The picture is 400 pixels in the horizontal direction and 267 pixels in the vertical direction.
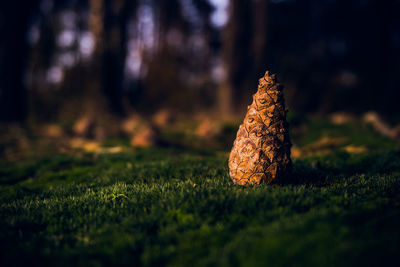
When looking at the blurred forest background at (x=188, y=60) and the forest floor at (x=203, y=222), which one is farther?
the blurred forest background at (x=188, y=60)

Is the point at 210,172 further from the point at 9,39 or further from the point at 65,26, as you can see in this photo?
the point at 65,26

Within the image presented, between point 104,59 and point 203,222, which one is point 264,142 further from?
point 104,59

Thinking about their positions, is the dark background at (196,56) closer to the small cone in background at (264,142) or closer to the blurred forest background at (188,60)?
the blurred forest background at (188,60)

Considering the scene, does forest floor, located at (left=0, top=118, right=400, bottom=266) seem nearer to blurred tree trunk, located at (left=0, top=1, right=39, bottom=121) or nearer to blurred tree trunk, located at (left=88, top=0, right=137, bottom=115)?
blurred tree trunk, located at (left=88, top=0, right=137, bottom=115)

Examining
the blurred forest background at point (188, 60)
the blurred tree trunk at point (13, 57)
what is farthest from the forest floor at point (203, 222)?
the blurred tree trunk at point (13, 57)

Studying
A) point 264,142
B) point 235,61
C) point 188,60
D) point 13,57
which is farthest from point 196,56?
point 264,142

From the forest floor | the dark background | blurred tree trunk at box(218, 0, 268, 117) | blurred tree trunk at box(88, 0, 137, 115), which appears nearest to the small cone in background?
the forest floor
